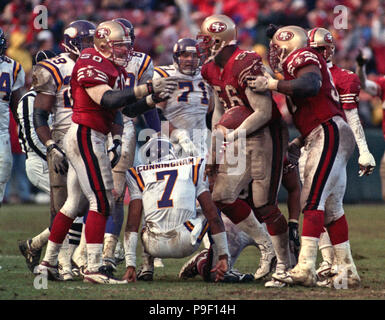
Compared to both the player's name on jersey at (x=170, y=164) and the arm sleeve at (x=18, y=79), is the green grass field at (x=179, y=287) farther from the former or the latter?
the arm sleeve at (x=18, y=79)

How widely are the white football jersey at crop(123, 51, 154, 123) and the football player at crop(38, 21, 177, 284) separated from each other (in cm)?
146

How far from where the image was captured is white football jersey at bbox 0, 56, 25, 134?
7.81 m

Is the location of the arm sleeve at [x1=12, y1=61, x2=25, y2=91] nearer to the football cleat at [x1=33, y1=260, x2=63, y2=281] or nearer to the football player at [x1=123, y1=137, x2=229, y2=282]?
the football player at [x1=123, y1=137, x2=229, y2=282]

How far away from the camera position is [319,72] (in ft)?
19.4

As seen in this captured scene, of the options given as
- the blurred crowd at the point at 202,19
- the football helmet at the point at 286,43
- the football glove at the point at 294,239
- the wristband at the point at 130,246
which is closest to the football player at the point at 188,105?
the football glove at the point at 294,239

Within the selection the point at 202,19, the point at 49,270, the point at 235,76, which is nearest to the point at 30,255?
the point at 49,270

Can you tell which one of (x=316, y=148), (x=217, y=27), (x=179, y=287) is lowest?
(x=179, y=287)

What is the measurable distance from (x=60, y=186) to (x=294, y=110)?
201 centimetres

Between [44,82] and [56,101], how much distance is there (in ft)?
0.70

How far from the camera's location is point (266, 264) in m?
6.60

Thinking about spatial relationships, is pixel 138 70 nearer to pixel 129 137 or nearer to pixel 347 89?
pixel 129 137

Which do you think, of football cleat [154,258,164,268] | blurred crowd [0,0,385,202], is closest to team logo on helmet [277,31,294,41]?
football cleat [154,258,164,268]

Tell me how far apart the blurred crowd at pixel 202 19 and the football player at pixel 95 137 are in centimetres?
868
